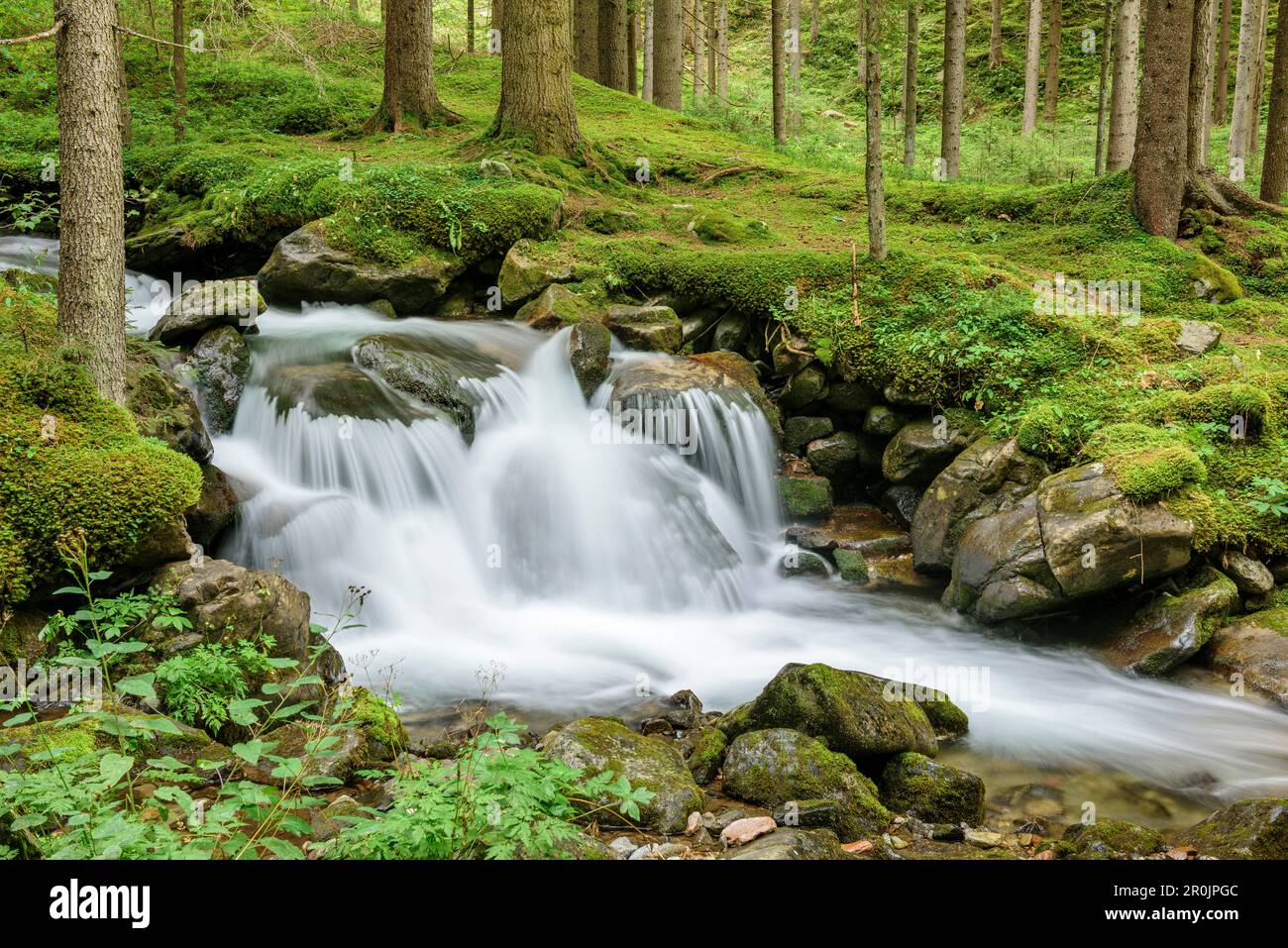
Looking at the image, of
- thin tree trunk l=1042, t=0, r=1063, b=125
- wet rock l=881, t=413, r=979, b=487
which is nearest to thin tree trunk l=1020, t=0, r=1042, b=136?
thin tree trunk l=1042, t=0, r=1063, b=125

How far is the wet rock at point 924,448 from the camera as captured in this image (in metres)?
9.64

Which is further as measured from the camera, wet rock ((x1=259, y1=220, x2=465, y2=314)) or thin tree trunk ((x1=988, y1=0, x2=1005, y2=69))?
thin tree trunk ((x1=988, y1=0, x2=1005, y2=69))

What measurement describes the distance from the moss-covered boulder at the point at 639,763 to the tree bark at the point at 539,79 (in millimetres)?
11237

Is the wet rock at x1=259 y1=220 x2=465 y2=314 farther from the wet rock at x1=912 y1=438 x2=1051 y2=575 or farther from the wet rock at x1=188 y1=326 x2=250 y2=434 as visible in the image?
the wet rock at x1=912 y1=438 x2=1051 y2=575

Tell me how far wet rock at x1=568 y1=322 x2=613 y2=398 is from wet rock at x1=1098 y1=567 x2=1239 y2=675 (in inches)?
232

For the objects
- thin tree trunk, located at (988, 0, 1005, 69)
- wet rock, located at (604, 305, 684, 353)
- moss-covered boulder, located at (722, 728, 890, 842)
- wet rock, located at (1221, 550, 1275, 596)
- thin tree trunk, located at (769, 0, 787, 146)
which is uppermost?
A: thin tree trunk, located at (988, 0, 1005, 69)

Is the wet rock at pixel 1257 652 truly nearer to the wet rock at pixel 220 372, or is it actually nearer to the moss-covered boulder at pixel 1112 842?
the moss-covered boulder at pixel 1112 842

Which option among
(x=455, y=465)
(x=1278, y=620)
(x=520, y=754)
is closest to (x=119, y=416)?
(x=455, y=465)

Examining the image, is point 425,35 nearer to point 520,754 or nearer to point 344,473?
point 344,473

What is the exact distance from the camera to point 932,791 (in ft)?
17.5

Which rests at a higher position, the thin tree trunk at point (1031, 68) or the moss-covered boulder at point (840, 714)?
the thin tree trunk at point (1031, 68)

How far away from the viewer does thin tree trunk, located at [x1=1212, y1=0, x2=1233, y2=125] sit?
2703 cm

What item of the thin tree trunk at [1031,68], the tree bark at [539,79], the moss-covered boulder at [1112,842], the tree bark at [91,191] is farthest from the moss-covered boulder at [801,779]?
the thin tree trunk at [1031,68]

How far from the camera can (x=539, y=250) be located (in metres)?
12.2
